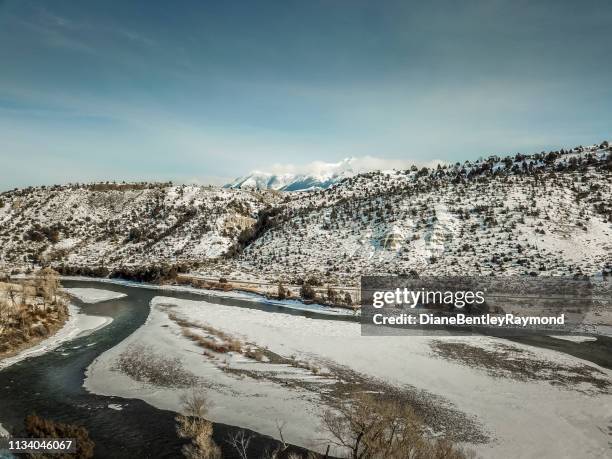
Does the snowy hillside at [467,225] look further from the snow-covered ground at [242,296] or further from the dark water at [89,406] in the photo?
the dark water at [89,406]

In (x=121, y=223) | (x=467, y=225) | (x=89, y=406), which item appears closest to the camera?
(x=89, y=406)

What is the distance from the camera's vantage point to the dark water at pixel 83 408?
17.5 meters

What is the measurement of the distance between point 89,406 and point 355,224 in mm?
65749

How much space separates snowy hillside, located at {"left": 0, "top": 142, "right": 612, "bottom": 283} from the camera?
202 feet

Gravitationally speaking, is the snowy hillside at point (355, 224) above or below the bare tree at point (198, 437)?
above

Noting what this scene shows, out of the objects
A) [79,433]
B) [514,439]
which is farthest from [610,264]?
[79,433]

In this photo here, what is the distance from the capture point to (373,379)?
25344 millimetres

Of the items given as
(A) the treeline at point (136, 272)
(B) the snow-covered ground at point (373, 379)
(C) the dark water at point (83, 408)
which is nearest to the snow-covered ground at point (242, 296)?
(A) the treeline at point (136, 272)

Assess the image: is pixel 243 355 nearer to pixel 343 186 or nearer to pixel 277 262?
pixel 277 262

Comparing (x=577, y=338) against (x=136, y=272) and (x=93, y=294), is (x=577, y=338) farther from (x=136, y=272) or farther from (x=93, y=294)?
(x=136, y=272)

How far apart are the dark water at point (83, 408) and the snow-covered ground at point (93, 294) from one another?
2186 cm

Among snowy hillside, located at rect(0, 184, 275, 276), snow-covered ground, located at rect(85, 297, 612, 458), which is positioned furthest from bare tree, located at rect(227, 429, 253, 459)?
snowy hillside, located at rect(0, 184, 275, 276)

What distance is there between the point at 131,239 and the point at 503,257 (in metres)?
87.6

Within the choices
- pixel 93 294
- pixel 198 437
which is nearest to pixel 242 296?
pixel 93 294
